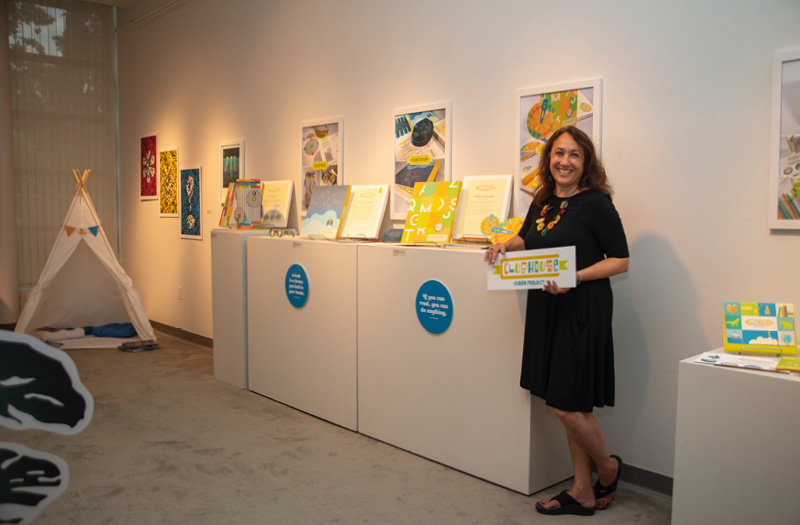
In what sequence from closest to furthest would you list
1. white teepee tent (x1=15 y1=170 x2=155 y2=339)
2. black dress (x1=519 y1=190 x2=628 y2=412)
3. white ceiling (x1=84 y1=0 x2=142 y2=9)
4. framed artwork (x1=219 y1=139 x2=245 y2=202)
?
black dress (x1=519 y1=190 x2=628 y2=412) → framed artwork (x1=219 y1=139 x2=245 y2=202) → white teepee tent (x1=15 y1=170 x2=155 y2=339) → white ceiling (x1=84 y1=0 x2=142 y2=9)

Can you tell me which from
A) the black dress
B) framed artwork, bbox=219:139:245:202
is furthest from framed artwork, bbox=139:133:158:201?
the black dress

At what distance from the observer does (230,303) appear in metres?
4.91

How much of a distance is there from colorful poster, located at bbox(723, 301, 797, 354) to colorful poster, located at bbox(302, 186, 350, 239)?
8.28 feet

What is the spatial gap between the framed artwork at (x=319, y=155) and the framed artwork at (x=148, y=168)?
2.81 metres

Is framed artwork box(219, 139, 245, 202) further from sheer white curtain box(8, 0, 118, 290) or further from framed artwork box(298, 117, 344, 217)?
sheer white curtain box(8, 0, 118, 290)

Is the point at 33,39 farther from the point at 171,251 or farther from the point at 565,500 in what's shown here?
the point at 565,500

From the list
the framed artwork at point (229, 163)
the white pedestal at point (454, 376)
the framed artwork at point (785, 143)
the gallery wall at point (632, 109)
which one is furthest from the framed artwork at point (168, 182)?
the framed artwork at point (785, 143)

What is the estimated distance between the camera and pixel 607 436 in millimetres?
3176

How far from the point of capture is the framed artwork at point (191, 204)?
6285mm

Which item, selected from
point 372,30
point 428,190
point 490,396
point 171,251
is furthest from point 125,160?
point 490,396

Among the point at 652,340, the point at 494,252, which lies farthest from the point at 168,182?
the point at 652,340

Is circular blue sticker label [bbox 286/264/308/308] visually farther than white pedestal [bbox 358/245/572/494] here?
Yes

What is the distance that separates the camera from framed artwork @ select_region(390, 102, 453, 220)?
12.7 ft

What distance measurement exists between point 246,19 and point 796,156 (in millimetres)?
4522
